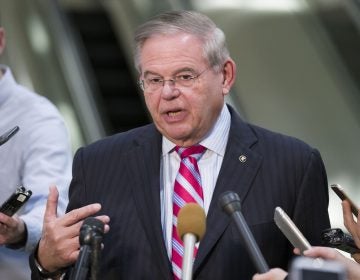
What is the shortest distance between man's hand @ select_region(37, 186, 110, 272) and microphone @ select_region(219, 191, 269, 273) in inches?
19.6

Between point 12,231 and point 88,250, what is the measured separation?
99 centimetres

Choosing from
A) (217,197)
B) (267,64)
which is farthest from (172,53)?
(267,64)

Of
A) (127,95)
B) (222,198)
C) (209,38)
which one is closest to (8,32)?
(127,95)

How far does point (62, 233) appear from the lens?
2.73 meters

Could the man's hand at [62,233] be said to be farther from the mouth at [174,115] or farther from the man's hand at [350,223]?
the man's hand at [350,223]

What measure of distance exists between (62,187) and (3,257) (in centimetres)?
35

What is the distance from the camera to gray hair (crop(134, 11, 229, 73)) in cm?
298

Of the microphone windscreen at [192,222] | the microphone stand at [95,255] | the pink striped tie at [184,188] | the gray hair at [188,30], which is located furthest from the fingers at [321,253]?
the gray hair at [188,30]

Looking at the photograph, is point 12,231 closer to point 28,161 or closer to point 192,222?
point 28,161

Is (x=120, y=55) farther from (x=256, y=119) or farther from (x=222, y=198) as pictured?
(x=222, y=198)

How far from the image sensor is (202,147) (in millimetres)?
3043

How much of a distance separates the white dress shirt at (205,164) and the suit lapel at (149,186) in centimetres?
3

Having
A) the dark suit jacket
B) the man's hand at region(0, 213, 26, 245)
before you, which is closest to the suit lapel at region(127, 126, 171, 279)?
the dark suit jacket

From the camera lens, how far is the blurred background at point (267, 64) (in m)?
6.21
